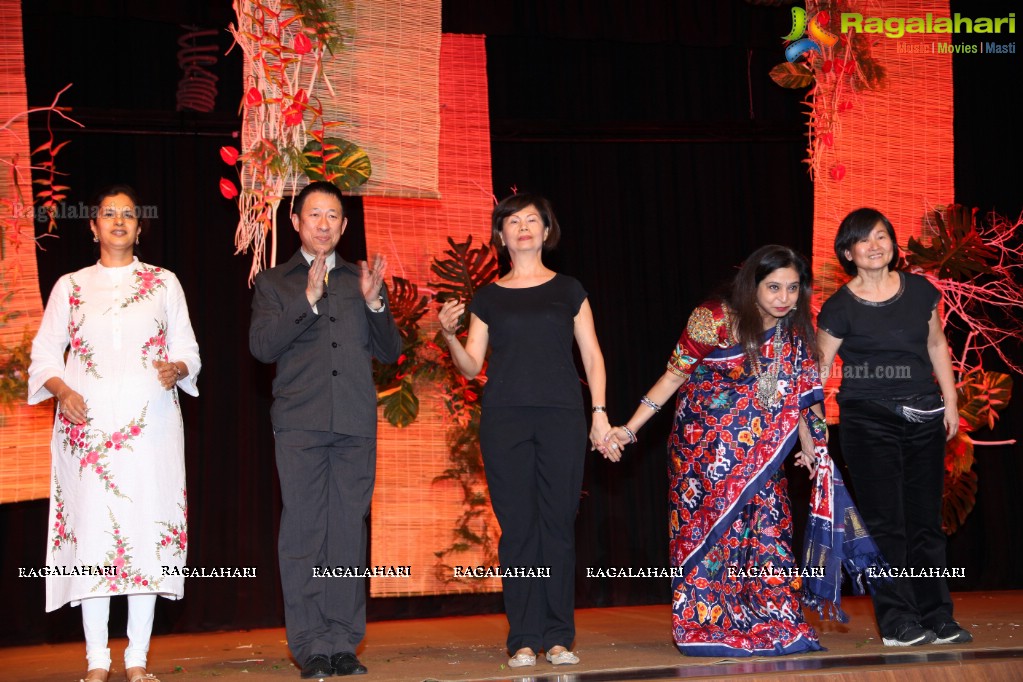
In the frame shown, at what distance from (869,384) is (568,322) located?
3.51 feet

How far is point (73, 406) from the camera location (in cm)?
314

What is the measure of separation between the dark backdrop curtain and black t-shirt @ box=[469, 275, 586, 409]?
1.91m

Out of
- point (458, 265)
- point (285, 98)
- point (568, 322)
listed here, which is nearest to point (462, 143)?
point (458, 265)

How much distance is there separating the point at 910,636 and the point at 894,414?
74 cm

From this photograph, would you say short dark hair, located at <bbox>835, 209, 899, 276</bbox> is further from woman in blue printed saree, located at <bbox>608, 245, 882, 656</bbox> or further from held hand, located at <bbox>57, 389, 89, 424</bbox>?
held hand, located at <bbox>57, 389, 89, 424</bbox>

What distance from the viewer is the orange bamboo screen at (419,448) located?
4.89 m

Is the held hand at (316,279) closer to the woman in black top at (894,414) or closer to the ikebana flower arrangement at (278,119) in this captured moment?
the ikebana flower arrangement at (278,119)

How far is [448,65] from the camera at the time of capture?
199 inches

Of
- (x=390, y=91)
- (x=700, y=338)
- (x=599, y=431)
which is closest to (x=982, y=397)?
(x=700, y=338)

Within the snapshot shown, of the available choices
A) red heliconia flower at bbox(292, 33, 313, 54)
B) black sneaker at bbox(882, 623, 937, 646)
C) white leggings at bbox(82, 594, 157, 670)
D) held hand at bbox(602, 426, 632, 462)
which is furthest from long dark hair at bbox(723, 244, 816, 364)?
white leggings at bbox(82, 594, 157, 670)

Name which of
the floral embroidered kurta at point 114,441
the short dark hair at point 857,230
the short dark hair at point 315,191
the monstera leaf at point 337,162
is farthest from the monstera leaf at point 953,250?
the floral embroidered kurta at point 114,441

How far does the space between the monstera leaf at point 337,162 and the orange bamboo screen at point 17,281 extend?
3.92ft

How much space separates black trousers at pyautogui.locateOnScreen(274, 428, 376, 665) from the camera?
10.8 feet

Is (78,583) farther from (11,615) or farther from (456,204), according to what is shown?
(456,204)
